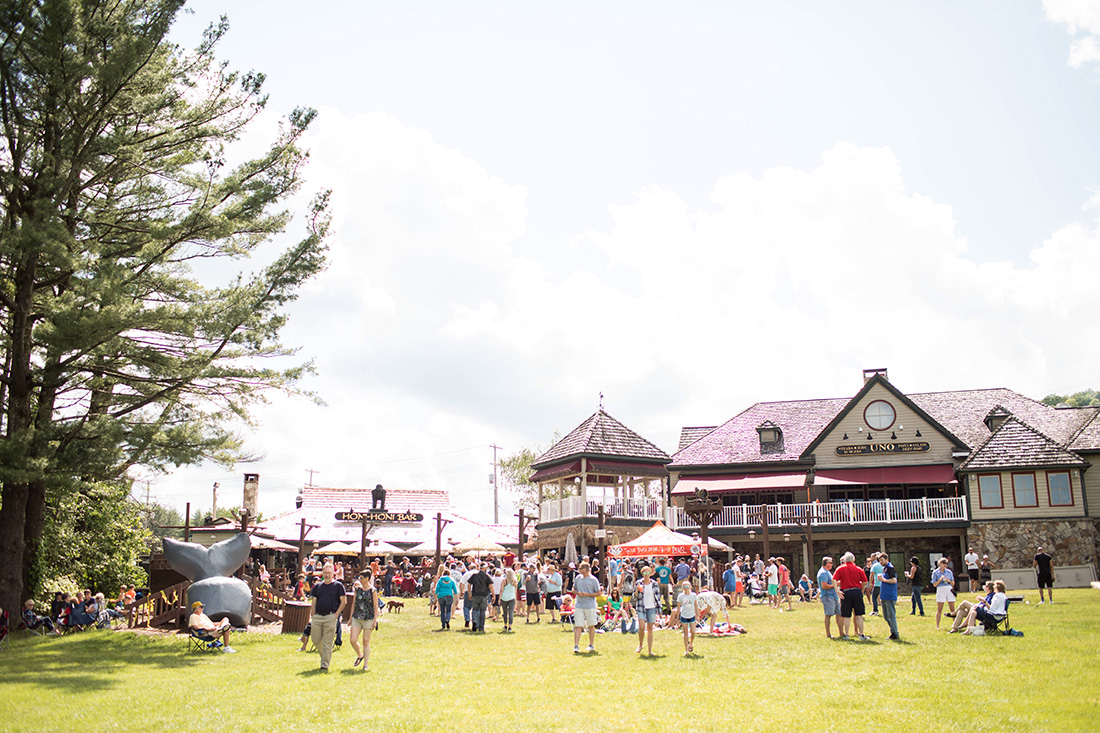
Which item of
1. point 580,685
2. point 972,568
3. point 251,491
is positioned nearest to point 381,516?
point 251,491

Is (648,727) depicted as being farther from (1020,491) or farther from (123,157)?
(1020,491)

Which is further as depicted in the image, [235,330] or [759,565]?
[759,565]

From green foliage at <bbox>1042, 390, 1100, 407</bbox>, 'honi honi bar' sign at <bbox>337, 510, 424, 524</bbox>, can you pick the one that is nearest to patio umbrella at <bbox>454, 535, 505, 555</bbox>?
'honi honi bar' sign at <bbox>337, 510, 424, 524</bbox>

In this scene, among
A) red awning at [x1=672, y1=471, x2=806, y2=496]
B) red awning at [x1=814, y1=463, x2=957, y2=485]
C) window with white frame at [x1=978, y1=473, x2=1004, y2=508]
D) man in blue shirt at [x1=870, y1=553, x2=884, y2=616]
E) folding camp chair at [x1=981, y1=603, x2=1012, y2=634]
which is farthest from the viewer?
red awning at [x1=672, y1=471, x2=806, y2=496]

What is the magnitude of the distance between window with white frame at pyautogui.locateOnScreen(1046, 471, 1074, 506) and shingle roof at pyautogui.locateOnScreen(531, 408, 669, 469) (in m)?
13.9

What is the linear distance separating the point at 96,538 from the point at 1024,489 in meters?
30.9

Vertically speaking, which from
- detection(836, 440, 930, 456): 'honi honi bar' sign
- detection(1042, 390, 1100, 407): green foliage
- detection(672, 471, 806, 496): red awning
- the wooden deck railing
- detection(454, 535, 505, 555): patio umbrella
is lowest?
the wooden deck railing

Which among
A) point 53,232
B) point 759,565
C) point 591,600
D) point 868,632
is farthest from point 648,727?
point 759,565

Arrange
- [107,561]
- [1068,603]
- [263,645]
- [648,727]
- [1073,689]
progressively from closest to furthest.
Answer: [648,727] < [1073,689] < [263,645] < [1068,603] < [107,561]

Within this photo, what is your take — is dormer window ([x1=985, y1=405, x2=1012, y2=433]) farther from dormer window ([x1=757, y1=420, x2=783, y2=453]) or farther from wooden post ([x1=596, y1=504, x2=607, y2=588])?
wooden post ([x1=596, y1=504, x2=607, y2=588])

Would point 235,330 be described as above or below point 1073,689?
above

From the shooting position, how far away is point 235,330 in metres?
17.0

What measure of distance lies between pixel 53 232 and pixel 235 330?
3486 millimetres

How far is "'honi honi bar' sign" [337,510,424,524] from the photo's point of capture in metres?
46.0
